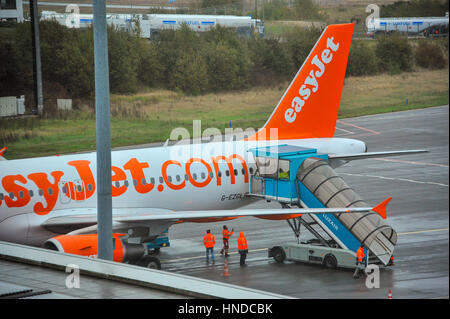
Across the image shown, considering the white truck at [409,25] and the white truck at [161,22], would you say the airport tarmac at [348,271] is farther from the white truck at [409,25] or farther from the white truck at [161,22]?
the white truck at [161,22]

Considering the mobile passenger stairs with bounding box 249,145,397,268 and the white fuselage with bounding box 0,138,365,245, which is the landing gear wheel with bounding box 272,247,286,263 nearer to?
the mobile passenger stairs with bounding box 249,145,397,268

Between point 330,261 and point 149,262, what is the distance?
23.9ft

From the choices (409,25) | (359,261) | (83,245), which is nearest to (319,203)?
(359,261)

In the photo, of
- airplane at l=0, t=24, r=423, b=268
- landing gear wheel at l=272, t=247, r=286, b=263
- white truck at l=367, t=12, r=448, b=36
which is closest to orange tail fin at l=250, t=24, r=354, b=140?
airplane at l=0, t=24, r=423, b=268

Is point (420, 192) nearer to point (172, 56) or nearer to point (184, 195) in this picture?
point (184, 195)

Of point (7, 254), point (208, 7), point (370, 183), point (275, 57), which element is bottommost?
point (370, 183)

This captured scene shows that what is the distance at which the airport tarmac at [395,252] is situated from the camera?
26328mm

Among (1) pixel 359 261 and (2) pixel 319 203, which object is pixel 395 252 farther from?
(1) pixel 359 261

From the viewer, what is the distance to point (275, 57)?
78938 millimetres

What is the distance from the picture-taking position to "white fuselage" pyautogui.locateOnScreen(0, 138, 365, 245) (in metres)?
28.5

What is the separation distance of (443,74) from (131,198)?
63177 mm

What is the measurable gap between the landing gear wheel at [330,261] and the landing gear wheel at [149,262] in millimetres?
6774

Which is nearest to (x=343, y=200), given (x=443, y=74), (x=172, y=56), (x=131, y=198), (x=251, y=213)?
(x=251, y=213)

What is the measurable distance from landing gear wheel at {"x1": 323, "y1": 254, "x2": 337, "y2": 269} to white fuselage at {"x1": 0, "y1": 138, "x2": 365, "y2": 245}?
6.44m
